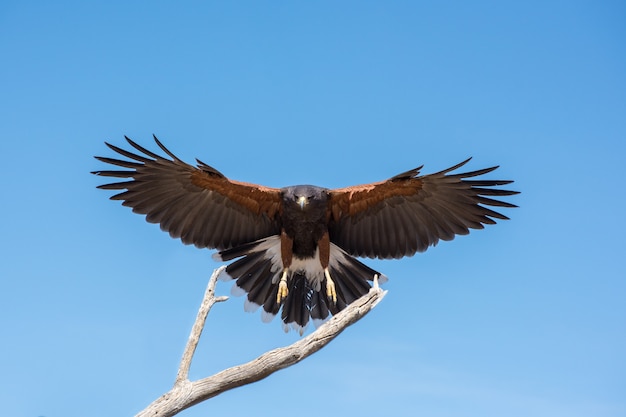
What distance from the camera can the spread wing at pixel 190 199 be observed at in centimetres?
830

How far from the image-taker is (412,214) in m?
8.66

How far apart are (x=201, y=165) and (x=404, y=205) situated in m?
2.42

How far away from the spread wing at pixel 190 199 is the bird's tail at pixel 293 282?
29 centimetres

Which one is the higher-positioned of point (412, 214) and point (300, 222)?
point (412, 214)

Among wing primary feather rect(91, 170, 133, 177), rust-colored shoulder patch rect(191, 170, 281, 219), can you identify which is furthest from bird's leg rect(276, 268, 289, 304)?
wing primary feather rect(91, 170, 133, 177)

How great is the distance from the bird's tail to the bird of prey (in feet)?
0.04

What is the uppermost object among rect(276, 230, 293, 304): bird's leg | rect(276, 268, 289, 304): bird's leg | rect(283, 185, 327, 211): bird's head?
rect(283, 185, 327, 211): bird's head

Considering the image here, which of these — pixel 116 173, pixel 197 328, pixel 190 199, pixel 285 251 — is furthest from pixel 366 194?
pixel 116 173

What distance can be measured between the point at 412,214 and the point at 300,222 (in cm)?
139

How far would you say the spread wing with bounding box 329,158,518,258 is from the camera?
8.46 m

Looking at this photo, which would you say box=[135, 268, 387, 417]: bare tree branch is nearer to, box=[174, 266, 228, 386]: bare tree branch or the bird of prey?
box=[174, 266, 228, 386]: bare tree branch

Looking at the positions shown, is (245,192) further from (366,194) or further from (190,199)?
(366,194)

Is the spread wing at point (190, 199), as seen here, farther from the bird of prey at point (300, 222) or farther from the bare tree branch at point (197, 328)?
the bare tree branch at point (197, 328)

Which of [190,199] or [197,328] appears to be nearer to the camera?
[197,328]
